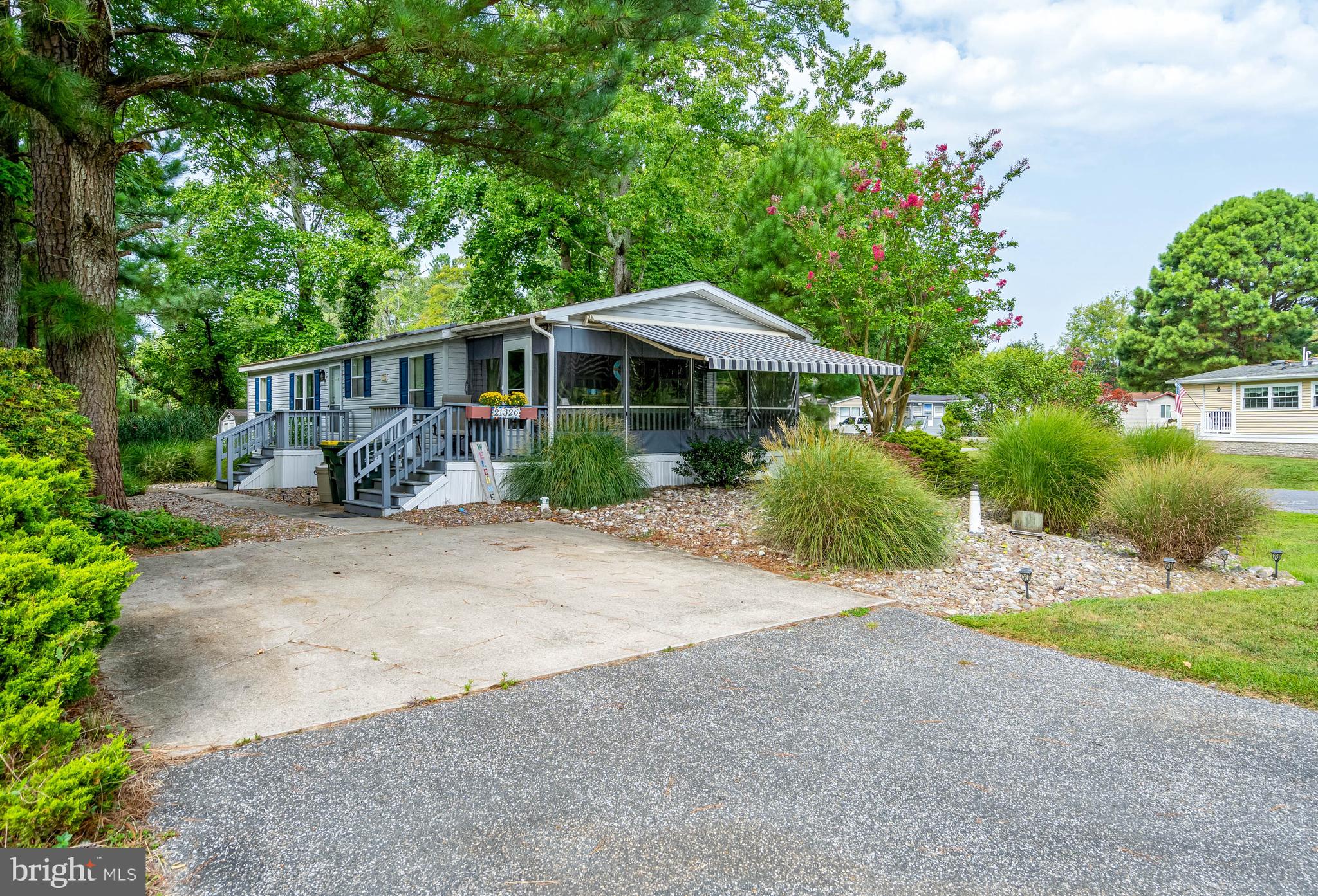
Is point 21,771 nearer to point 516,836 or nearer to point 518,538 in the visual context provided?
point 516,836

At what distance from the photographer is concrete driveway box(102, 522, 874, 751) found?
11.1 ft

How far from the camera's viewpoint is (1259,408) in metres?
25.9

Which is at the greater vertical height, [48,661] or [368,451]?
[368,451]

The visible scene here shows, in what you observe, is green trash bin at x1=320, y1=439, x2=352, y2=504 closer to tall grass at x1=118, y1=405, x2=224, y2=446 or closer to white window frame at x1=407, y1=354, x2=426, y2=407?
white window frame at x1=407, y1=354, x2=426, y2=407

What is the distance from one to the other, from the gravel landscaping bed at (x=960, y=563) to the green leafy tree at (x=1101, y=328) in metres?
43.8

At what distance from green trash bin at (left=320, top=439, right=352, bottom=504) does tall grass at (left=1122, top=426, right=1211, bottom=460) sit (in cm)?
1127

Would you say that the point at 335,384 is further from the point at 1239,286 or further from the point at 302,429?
the point at 1239,286

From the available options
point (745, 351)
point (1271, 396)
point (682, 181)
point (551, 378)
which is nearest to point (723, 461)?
point (745, 351)

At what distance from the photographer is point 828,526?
6.69 metres

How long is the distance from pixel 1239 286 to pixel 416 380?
35374mm

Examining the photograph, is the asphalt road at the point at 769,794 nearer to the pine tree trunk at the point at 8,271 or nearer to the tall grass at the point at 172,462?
the pine tree trunk at the point at 8,271

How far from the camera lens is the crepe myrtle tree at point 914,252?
1441cm

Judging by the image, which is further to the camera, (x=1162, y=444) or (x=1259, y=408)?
(x=1259, y=408)

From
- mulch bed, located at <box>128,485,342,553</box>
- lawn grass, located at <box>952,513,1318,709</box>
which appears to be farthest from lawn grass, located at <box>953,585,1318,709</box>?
mulch bed, located at <box>128,485,342,553</box>
